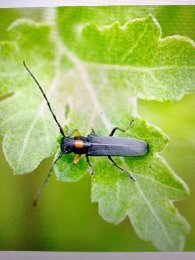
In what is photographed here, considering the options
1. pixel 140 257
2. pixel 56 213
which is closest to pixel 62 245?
pixel 56 213

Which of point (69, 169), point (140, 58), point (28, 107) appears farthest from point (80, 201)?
point (140, 58)

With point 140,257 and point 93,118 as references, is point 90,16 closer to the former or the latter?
point 93,118

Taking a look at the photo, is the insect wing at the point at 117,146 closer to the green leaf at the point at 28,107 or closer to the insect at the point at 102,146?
the insect at the point at 102,146

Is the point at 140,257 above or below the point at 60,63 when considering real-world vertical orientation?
below

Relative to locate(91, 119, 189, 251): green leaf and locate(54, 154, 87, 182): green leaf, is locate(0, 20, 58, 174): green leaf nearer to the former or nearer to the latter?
locate(54, 154, 87, 182): green leaf

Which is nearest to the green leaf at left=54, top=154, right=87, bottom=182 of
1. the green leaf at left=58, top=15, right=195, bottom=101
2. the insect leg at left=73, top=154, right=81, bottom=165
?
the insect leg at left=73, top=154, right=81, bottom=165

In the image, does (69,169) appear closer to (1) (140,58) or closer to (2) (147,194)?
(2) (147,194)
